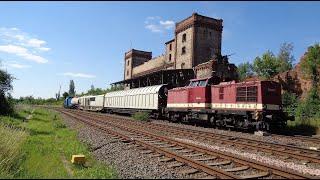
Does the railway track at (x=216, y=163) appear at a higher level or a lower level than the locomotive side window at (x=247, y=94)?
lower

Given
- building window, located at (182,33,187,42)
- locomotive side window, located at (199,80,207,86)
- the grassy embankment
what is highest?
building window, located at (182,33,187,42)

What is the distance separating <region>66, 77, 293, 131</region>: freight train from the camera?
20.1m

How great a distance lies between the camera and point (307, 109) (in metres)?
26.6

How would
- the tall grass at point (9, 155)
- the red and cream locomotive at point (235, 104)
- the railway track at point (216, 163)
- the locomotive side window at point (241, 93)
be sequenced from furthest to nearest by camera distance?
the locomotive side window at point (241, 93)
the red and cream locomotive at point (235, 104)
the tall grass at point (9, 155)
the railway track at point (216, 163)

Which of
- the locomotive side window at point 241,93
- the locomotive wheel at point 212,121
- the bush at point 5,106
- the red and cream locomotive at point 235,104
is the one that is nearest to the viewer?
the red and cream locomotive at point 235,104

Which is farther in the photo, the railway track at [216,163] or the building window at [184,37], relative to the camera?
the building window at [184,37]

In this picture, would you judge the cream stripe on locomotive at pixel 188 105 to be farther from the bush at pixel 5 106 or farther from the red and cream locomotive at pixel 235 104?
the bush at pixel 5 106

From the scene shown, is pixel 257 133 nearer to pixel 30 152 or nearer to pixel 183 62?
pixel 30 152

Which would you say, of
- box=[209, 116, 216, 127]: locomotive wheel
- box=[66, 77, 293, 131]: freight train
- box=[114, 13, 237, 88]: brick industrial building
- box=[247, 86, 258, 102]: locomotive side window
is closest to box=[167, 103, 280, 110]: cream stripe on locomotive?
box=[66, 77, 293, 131]: freight train

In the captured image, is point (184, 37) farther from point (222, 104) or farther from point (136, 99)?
point (222, 104)

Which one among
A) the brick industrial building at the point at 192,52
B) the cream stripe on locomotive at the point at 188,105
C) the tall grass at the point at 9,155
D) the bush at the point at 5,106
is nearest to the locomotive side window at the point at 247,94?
the cream stripe on locomotive at the point at 188,105

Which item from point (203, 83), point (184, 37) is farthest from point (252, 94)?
point (184, 37)

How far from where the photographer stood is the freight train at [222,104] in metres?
20.1

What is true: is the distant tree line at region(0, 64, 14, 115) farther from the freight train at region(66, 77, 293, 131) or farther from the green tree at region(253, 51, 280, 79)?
the green tree at region(253, 51, 280, 79)
